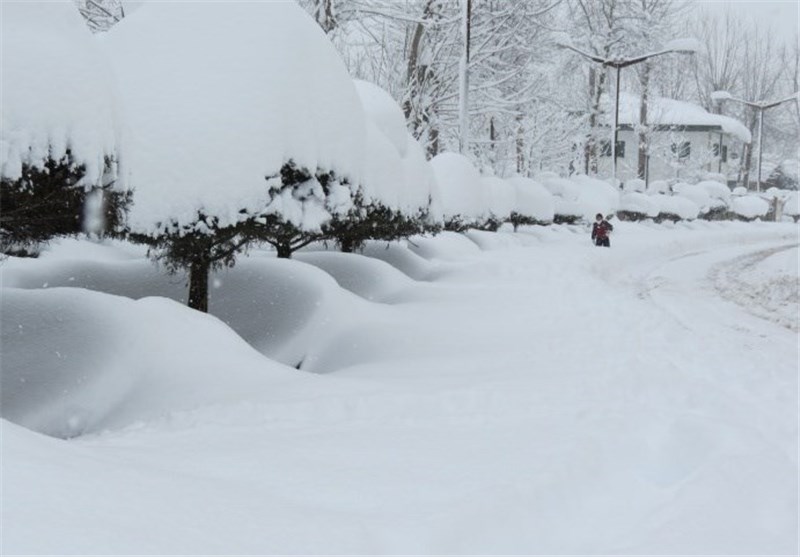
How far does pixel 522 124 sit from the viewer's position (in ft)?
104

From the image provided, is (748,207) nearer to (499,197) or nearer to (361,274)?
(499,197)

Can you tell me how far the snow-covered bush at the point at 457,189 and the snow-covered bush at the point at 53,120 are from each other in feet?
44.4

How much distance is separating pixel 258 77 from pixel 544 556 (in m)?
5.49

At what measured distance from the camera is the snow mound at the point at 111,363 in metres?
5.93

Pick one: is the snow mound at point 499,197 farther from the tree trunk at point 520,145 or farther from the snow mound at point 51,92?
the snow mound at point 51,92

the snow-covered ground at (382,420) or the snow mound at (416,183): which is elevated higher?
the snow mound at (416,183)

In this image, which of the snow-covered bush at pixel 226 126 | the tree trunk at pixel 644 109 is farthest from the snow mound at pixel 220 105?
the tree trunk at pixel 644 109

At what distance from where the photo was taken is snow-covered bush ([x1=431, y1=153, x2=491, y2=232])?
63.0ft

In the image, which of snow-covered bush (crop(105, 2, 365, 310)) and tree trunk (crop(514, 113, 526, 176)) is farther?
tree trunk (crop(514, 113, 526, 176))

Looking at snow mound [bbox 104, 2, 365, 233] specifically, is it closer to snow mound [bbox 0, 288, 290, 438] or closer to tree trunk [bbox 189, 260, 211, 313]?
snow mound [bbox 0, 288, 290, 438]

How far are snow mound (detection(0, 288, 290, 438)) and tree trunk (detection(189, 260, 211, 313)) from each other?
1089mm

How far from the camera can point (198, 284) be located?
826 centimetres

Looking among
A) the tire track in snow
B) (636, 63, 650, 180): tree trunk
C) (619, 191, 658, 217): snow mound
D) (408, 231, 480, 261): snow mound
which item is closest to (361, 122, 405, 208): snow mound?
(408, 231, 480, 261): snow mound

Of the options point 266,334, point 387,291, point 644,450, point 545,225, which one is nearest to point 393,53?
point 545,225
